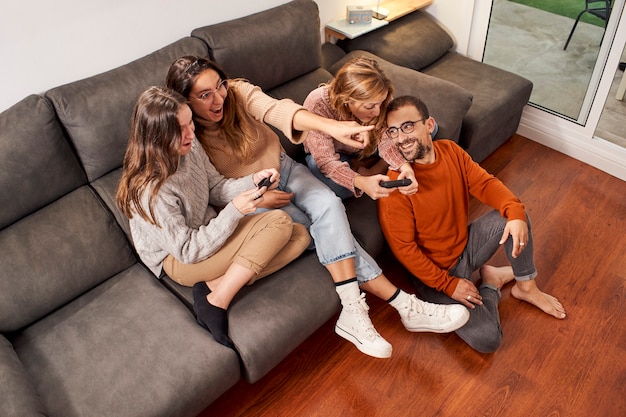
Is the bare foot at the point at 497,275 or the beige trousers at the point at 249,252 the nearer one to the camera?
the beige trousers at the point at 249,252

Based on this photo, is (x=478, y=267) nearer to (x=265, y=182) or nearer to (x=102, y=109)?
(x=265, y=182)

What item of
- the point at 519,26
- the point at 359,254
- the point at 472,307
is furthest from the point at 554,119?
the point at 359,254

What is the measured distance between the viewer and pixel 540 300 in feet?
7.00

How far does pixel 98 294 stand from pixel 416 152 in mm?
1237

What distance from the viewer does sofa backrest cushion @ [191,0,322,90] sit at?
2.21 metres

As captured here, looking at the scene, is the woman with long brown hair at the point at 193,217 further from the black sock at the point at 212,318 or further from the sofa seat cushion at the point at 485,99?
the sofa seat cushion at the point at 485,99

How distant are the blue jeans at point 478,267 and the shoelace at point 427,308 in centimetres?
9

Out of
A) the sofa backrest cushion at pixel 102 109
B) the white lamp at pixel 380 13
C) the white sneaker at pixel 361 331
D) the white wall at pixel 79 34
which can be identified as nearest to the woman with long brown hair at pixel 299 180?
the white sneaker at pixel 361 331

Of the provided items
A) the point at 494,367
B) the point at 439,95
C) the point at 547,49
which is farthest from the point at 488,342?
the point at 547,49

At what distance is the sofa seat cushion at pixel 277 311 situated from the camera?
1.74 metres

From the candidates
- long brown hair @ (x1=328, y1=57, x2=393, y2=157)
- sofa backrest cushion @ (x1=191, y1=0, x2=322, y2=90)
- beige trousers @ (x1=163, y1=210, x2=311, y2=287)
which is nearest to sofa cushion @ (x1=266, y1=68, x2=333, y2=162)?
sofa backrest cushion @ (x1=191, y1=0, x2=322, y2=90)

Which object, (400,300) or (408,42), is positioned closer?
(400,300)

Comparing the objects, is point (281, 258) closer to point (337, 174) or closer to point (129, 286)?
point (337, 174)

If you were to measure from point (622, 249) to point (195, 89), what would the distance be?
6.42 ft
